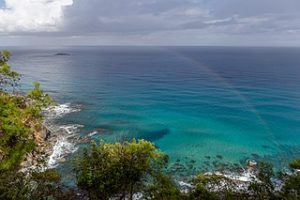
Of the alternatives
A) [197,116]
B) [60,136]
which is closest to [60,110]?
[60,136]

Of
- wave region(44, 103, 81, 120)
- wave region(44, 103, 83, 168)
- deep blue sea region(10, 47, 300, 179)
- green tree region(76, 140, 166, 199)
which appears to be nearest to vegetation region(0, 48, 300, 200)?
green tree region(76, 140, 166, 199)

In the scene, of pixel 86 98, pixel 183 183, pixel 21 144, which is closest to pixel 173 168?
pixel 183 183

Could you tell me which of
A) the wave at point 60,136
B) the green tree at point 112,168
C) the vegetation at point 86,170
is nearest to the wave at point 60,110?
the wave at point 60,136

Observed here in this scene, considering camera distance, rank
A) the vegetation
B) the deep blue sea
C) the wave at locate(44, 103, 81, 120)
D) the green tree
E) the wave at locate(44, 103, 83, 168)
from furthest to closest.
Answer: the wave at locate(44, 103, 81, 120), the deep blue sea, the wave at locate(44, 103, 83, 168), the green tree, the vegetation

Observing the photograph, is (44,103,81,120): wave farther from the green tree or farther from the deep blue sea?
the green tree

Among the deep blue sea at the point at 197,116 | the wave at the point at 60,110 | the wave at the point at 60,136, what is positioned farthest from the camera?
the wave at the point at 60,110

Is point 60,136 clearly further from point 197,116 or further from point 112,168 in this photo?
point 197,116

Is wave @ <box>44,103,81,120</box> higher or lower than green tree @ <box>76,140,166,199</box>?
lower

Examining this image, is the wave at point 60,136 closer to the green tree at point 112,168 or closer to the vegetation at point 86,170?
the vegetation at point 86,170
